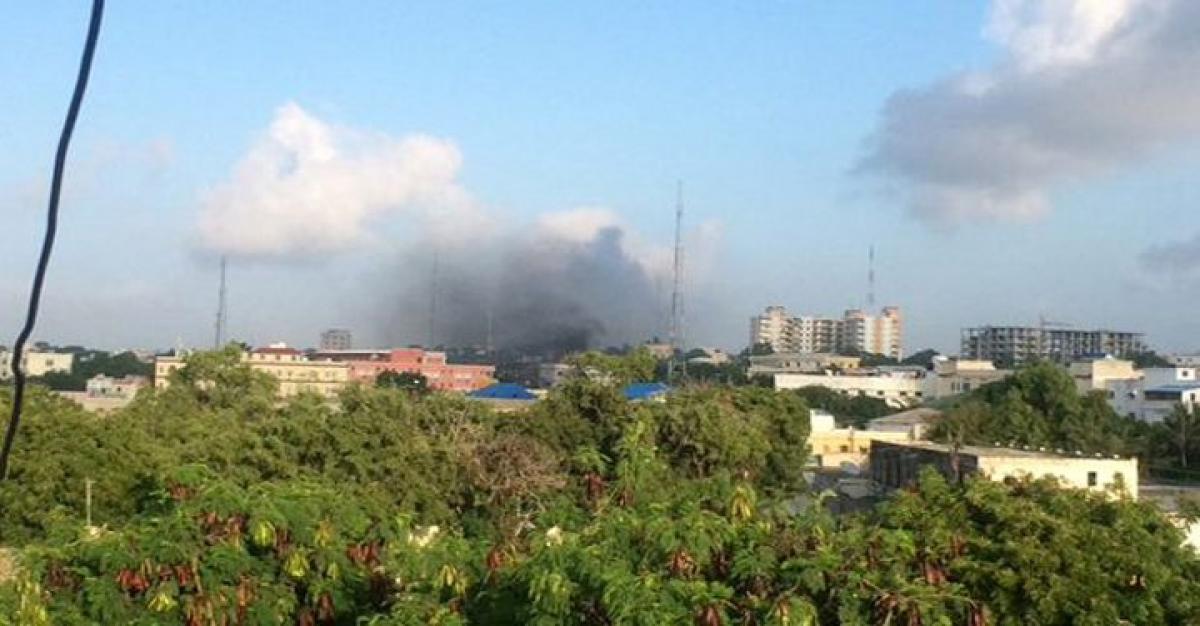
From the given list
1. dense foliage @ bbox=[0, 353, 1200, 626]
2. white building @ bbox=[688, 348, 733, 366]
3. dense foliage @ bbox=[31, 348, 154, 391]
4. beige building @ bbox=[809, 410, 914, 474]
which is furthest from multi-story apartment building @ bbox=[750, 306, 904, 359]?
dense foliage @ bbox=[0, 353, 1200, 626]

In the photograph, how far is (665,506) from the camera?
9.29 meters

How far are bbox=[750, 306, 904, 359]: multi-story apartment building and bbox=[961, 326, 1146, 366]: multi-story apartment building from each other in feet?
44.6

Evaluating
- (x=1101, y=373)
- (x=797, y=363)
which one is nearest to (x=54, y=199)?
(x=1101, y=373)

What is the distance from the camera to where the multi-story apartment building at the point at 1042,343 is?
6245 inches

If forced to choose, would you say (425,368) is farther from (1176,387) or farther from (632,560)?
(632,560)

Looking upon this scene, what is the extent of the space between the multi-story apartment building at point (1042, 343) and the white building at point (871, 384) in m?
54.8

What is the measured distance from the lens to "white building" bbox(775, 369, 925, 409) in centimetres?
9819

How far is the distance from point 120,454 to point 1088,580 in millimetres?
20480

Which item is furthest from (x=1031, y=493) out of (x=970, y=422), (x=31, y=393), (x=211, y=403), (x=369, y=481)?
(x=970, y=422)

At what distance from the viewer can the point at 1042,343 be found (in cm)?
15912

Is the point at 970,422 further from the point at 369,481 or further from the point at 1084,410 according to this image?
the point at 369,481

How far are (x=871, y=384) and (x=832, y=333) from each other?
83.0 m

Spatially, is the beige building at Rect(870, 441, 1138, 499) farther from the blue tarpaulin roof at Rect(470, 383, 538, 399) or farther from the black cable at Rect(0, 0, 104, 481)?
the blue tarpaulin roof at Rect(470, 383, 538, 399)

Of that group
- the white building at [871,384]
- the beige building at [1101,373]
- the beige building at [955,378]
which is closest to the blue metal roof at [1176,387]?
the beige building at [1101,373]
